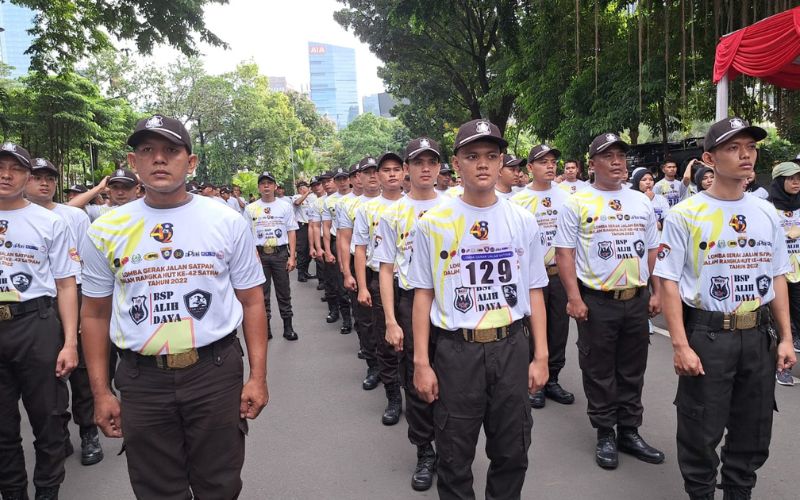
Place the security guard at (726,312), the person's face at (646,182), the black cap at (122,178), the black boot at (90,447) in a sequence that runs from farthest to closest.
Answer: the person's face at (646,182) → the black cap at (122,178) → the black boot at (90,447) → the security guard at (726,312)

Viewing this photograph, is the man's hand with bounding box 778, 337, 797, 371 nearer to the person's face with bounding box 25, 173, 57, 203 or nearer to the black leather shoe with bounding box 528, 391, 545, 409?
the black leather shoe with bounding box 528, 391, 545, 409

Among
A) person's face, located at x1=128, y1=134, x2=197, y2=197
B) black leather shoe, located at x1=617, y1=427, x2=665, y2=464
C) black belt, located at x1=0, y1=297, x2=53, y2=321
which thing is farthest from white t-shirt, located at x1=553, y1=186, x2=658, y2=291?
black belt, located at x1=0, y1=297, x2=53, y2=321

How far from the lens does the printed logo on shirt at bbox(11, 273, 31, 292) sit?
3568mm

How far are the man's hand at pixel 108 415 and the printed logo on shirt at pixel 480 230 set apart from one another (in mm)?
1876

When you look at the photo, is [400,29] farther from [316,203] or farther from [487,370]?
[487,370]

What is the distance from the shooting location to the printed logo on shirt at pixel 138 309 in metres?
2.57

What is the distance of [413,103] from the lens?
27.7 meters

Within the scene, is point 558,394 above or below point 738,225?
below

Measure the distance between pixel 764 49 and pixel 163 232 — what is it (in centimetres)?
874

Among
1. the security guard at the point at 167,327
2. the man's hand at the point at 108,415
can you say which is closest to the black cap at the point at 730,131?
the security guard at the point at 167,327

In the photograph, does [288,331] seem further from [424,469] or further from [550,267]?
[424,469]

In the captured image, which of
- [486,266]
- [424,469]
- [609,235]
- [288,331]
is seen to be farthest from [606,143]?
[288,331]

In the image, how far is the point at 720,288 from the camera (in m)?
3.14

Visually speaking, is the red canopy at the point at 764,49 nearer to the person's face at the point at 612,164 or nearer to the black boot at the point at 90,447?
the person's face at the point at 612,164
